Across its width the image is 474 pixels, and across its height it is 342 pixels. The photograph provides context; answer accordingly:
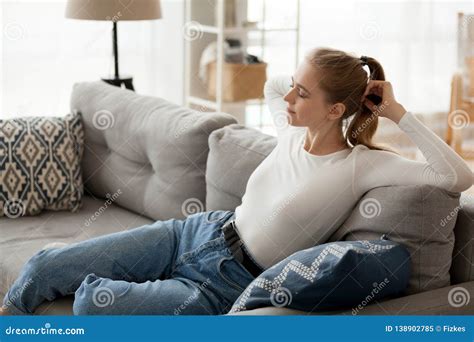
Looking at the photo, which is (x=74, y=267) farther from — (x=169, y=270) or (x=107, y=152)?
(x=107, y=152)

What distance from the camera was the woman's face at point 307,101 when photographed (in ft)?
6.97

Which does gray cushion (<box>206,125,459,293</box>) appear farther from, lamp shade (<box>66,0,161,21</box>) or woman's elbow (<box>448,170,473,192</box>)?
lamp shade (<box>66,0,161,21</box>)

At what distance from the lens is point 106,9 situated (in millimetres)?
3438

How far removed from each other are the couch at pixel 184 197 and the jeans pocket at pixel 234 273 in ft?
0.77

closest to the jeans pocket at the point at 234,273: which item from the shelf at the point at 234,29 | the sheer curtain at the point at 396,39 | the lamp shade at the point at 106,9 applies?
the lamp shade at the point at 106,9

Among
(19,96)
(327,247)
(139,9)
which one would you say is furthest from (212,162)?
(19,96)

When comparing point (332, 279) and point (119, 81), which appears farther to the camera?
point (119, 81)

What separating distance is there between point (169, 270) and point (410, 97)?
351cm

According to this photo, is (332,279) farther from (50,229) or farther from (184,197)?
(50,229)

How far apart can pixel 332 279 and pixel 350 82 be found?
562 mm

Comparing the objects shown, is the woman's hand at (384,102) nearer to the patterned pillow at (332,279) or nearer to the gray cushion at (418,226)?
the gray cushion at (418,226)

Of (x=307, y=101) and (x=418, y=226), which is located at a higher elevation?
(x=307, y=101)

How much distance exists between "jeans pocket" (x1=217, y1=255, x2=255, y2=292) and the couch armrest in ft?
0.86

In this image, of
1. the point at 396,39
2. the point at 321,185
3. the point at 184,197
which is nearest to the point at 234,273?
the point at 321,185
